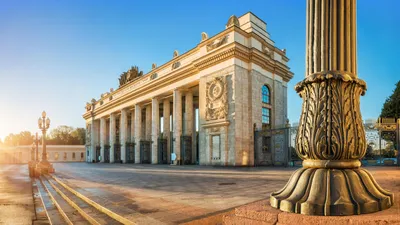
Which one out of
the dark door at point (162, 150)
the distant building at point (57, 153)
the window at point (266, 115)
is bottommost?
the distant building at point (57, 153)

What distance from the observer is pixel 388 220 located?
180 centimetres

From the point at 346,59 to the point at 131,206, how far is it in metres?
4.25

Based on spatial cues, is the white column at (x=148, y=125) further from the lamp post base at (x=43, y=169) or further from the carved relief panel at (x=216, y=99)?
the lamp post base at (x=43, y=169)

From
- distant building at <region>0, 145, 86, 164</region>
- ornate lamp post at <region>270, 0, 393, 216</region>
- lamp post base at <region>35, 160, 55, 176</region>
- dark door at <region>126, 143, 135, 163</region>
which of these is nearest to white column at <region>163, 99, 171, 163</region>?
dark door at <region>126, 143, 135, 163</region>

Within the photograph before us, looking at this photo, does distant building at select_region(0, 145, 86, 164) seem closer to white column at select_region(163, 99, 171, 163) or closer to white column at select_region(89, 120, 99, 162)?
white column at select_region(89, 120, 99, 162)

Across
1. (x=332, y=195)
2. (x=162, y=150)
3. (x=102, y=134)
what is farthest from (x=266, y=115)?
(x=102, y=134)

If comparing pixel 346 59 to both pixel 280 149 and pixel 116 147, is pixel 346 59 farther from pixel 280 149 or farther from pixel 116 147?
pixel 116 147

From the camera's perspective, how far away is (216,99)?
21.8m

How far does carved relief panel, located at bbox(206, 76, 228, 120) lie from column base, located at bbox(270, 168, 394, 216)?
18495 mm

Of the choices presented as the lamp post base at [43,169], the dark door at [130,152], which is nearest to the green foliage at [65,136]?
the dark door at [130,152]

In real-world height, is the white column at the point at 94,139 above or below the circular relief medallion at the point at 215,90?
below

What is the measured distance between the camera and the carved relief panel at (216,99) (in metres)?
21.1

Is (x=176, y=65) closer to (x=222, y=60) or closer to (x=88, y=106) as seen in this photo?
(x=222, y=60)

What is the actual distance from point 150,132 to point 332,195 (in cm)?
3361
